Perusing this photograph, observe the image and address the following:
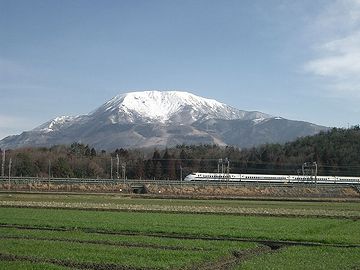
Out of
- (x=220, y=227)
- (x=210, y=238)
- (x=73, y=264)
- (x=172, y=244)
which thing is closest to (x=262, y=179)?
(x=220, y=227)

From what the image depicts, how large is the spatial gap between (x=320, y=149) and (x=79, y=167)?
292 ft

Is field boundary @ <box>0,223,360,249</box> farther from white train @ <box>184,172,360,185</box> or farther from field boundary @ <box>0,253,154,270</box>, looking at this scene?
white train @ <box>184,172,360,185</box>

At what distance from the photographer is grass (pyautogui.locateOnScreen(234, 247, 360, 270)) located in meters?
18.9

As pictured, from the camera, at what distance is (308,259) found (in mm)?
20750

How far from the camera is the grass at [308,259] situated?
1889 centimetres

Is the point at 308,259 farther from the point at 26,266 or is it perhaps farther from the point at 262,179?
the point at 262,179

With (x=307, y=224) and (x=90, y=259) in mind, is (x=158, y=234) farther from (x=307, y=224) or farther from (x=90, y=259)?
(x=307, y=224)

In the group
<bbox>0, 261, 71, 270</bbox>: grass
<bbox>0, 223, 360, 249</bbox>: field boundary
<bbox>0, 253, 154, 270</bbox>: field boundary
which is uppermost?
<bbox>0, 261, 71, 270</bbox>: grass

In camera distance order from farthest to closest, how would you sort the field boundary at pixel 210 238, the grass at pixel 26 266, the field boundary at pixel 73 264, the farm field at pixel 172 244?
the field boundary at pixel 210 238 < the farm field at pixel 172 244 < the field boundary at pixel 73 264 < the grass at pixel 26 266

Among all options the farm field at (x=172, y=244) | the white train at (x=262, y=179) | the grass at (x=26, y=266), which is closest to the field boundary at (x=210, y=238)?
the farm field at (x=172, y=244)

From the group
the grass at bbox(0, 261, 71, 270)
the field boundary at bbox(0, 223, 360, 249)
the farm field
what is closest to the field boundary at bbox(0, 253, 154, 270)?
A: the farm field

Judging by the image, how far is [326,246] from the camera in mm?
25297

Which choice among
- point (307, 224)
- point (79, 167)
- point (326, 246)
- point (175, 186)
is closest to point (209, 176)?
point (175, 186)

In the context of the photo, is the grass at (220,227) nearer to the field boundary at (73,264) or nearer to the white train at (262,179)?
the field boundary at (73,264)
